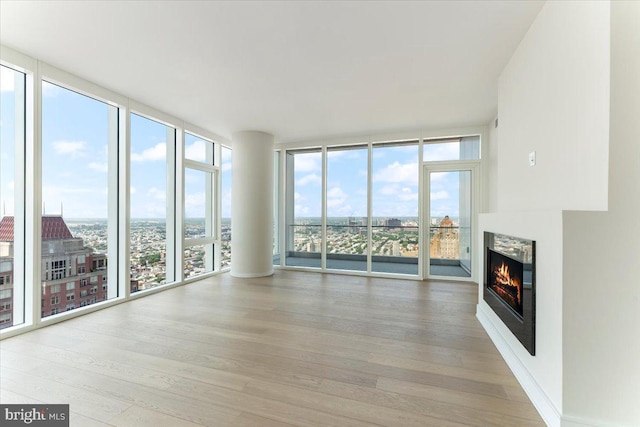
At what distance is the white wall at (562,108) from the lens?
1501 mm

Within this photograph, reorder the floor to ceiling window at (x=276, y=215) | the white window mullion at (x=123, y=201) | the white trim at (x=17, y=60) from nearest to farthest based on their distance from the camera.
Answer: the white trim at (x=17, y=60)
the white window mullion at (x=123, y=201)
the floor to ceiling window at (x=276, y=215)

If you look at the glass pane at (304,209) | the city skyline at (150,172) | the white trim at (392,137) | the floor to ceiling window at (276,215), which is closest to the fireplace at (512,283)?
the city skyline at (150,172)

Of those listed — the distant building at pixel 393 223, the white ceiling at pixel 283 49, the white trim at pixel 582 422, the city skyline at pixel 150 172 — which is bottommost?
the white trim at pixel 582 422

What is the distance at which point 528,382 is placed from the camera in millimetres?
1812

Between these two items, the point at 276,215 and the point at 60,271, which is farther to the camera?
the point at 276,215

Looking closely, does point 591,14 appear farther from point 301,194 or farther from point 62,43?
point 301,194

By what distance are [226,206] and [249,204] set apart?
791 millimetres

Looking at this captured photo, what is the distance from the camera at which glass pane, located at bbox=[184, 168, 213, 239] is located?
196 inches

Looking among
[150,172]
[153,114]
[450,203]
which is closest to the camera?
[153,114]

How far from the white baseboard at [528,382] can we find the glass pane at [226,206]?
4884 millimetres

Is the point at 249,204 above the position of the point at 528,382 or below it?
above

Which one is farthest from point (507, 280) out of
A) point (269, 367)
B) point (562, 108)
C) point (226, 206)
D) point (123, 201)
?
point (226, 206)

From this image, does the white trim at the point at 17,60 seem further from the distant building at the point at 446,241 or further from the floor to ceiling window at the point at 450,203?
the distant building at the point at 446,241

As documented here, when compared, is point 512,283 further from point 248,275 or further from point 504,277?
point 248,275
